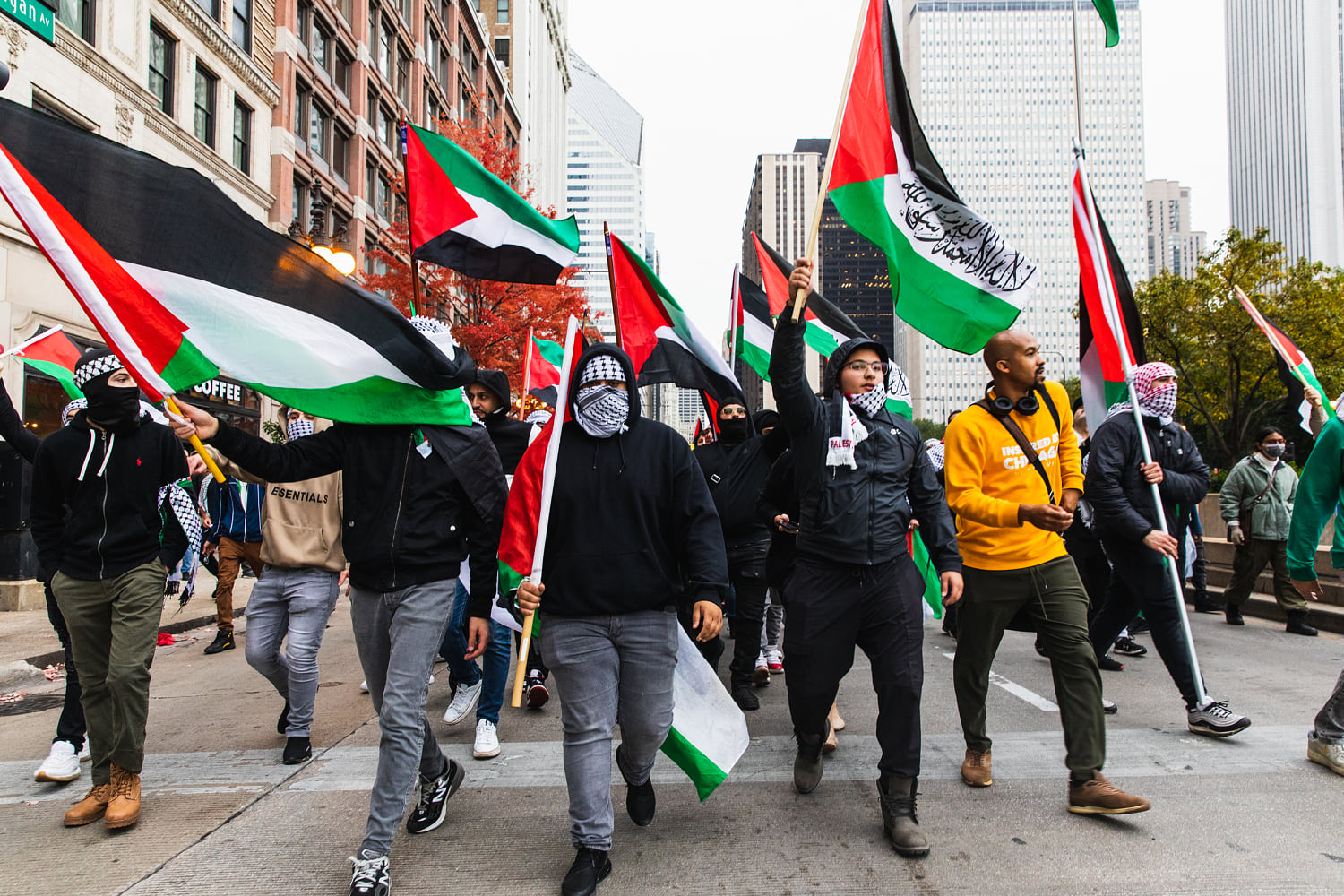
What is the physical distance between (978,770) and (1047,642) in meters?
0.71

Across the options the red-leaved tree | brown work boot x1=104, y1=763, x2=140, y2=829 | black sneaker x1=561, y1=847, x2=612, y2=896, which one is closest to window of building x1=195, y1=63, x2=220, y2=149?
the red-leaved tree

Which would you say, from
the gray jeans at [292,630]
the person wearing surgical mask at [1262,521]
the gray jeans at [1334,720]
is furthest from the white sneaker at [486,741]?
the person wearing surgical mask at [1262,521]

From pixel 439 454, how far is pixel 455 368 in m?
0.41

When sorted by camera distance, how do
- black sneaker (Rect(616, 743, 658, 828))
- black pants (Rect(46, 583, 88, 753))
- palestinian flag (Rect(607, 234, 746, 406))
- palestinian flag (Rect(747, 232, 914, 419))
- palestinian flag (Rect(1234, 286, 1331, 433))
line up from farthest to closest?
1. palestinian flag (Rect(747, 232, 914, 419))
2. palestinian flag (Rect(1234, 286, 1331, 433))
3. palestinian flag (Rect(607, 234, 746, 406))
4. black pants (Rect(46, 583, 88, 753))
5. black sneaker (Rect(616, 743, 658, 828))

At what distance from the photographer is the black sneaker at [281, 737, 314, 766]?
183 inches

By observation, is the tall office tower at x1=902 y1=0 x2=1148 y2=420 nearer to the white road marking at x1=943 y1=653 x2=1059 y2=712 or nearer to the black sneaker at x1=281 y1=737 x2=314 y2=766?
the white road marking at x1=943 y1=653 x2=1059 y2=712

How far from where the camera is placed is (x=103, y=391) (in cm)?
400

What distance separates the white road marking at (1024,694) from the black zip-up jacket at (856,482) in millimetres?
2251

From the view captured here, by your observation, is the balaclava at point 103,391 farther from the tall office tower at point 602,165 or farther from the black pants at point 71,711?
the tall office tower at point 602,165

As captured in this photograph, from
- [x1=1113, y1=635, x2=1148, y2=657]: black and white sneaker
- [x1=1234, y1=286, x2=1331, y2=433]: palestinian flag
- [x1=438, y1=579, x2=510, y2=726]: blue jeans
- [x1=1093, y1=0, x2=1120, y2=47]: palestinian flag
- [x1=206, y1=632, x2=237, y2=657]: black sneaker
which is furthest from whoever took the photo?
[x1=206, y1=632, x2=237, y2=657]: black sneaker

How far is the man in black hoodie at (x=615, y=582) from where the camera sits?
3.33 m

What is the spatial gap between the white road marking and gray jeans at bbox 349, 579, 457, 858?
383cm

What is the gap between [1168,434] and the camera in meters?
5.59

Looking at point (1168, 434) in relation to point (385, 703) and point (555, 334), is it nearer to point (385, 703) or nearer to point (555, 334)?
point (385, 703)
